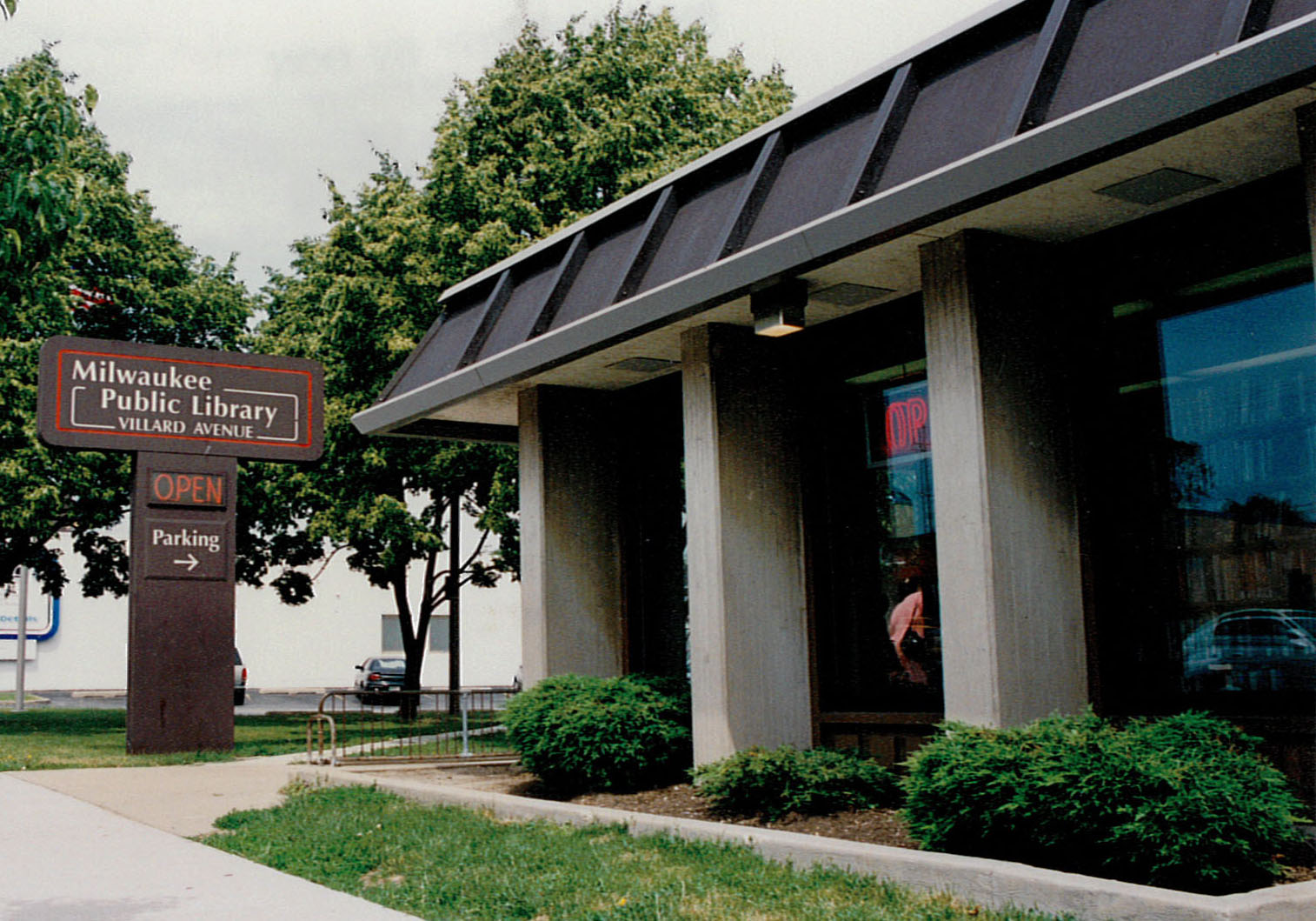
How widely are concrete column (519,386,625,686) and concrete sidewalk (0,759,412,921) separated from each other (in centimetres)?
320

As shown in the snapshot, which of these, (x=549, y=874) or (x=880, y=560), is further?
(x=880, y=560)

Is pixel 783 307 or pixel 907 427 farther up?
pixel 783 307

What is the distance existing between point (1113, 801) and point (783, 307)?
15.4 ft

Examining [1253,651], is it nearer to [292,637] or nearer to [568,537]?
[568,537]

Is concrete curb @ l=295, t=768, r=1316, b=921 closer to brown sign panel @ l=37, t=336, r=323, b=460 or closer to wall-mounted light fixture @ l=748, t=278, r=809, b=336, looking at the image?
wall-mounted light fixture @ l=748, t=278, r=809, b=336

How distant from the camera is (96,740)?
73.6 feet

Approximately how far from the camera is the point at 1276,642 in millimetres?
8320

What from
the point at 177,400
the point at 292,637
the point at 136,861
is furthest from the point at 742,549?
the point at 292,637

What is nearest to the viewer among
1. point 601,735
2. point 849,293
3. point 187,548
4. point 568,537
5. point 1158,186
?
point 1158,186

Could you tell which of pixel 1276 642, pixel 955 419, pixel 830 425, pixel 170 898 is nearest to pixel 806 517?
pixel 830 425

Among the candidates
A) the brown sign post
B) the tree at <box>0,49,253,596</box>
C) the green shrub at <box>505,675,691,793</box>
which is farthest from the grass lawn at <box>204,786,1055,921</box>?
the tree at <box>0,49,253,596</box>

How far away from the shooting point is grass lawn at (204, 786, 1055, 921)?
6809 millimetres

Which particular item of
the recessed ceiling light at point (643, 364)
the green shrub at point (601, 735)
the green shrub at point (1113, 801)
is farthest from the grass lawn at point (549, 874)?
the recessed ceiling light at point (643, 364)

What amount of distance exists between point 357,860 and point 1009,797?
14.7 ft
